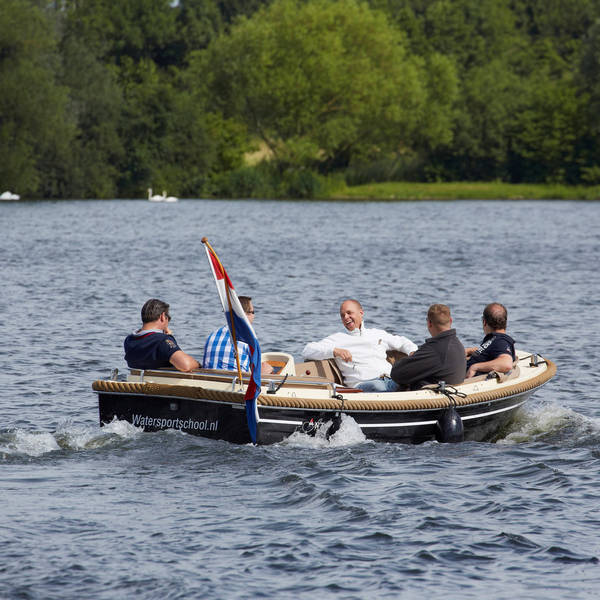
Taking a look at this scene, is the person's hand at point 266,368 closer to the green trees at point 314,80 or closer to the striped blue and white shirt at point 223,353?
the striped blue and white shirt at point 223,353

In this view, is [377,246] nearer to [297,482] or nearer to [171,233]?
[171,233]

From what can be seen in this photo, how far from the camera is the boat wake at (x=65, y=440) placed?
10.4m

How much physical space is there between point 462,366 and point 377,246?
28006 mm

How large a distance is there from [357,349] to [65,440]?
3.02 m

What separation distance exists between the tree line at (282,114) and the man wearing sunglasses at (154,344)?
193ft

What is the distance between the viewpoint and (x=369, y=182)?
79.6 m

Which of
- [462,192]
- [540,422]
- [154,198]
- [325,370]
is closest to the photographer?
[325,370]

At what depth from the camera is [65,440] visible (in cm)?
1064

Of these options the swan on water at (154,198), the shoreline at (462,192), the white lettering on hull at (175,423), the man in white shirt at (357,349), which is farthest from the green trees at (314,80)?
the white lettering on hull at (175,423)

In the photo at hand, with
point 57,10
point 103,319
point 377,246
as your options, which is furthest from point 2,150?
point 103,319

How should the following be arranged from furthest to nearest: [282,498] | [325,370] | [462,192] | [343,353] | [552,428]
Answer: [462,192], [552,428], [325,370], [343,353], [282,498]

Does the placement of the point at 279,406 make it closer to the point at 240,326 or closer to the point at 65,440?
the point at 240,326

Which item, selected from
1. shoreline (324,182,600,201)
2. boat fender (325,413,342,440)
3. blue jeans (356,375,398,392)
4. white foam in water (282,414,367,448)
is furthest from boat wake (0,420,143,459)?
shoreline (324,182,600,201)

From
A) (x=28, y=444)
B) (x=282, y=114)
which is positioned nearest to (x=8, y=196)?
(x=282, y=114)
